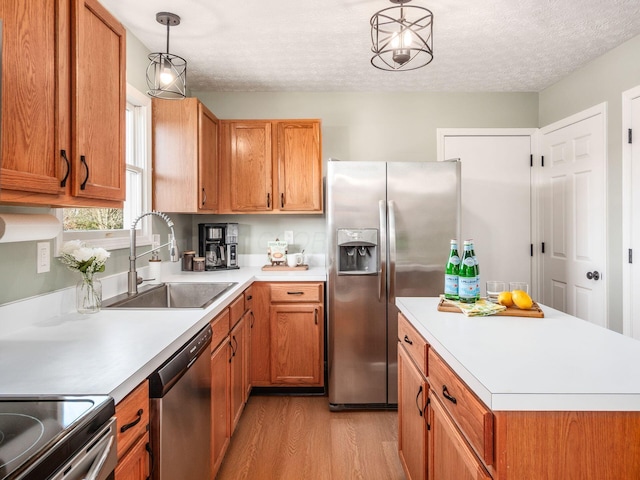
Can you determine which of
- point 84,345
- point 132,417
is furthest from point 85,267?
point 132,417

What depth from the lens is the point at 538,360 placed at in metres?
1.10

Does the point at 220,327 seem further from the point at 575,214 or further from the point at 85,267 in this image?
the point at 575,214

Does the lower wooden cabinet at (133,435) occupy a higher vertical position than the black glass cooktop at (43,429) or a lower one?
lower

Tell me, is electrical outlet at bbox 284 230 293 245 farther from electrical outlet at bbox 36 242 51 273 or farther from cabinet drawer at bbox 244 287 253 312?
electrical outlet at bbox 36 242 51 273

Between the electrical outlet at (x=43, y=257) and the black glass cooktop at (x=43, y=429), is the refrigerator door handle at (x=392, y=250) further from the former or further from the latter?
the black glass cooktop at (x=43, y=429)

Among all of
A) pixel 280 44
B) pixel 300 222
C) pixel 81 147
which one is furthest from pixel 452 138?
pixel 81 147

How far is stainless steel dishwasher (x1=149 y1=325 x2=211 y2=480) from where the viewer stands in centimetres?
124

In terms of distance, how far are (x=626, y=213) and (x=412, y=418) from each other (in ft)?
6.93

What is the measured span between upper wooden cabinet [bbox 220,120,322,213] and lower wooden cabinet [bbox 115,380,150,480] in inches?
89.5

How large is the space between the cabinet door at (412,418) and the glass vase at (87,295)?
140 centimetres

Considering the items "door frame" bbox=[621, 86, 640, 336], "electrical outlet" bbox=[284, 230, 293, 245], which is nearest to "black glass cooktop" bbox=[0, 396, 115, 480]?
"electrical outlet" bbox=[284, 230, 293, 245]

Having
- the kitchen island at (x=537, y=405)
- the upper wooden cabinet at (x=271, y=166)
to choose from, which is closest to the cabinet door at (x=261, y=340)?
the upper wooden cabinet at (x=271, y=166)

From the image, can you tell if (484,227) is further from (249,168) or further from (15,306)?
(15,306)

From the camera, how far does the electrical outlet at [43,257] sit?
Result: 167 cm
